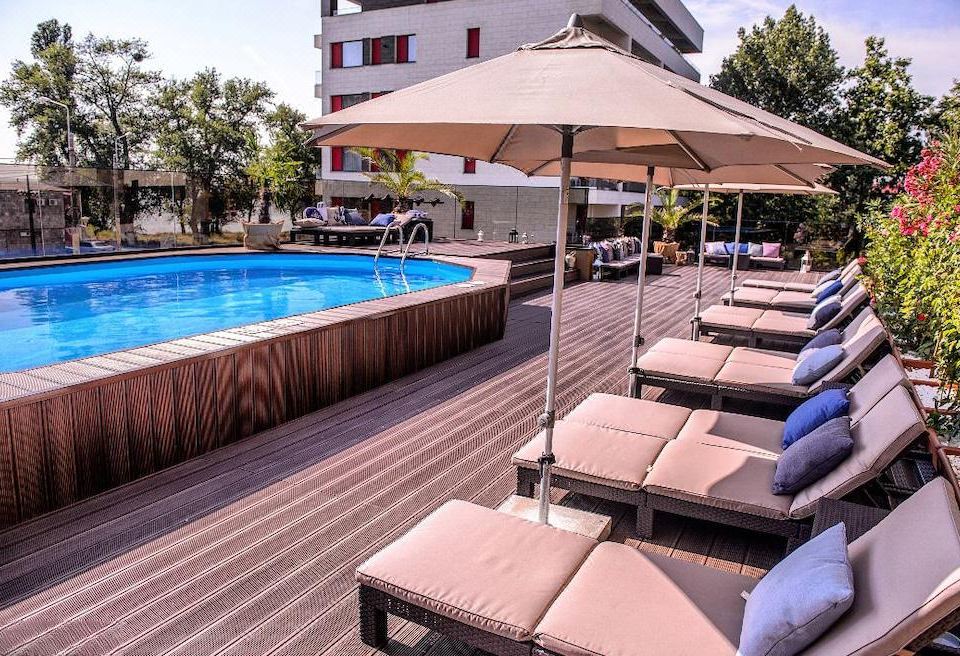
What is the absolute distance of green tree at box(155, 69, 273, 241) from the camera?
1297 inches

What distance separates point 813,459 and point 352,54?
92.0ft

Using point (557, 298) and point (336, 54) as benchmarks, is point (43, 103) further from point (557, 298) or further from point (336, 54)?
point (557, 298)

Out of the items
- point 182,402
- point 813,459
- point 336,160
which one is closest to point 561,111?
point 813,459

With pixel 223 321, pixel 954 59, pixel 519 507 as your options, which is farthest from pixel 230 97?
pixel 519 507

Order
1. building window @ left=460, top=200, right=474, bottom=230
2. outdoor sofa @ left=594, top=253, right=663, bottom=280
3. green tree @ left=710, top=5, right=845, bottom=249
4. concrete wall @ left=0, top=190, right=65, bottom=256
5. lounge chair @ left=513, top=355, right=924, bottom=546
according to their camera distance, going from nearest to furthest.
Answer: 1. lounge chair @ left=513, top=355, right=924, bottom=546
2. concrete wall @ left=0, top=190, right=65, bottom=256
3. outdoor sofa @ left=594, top=253, right=663, bottom=280
4. green tree @ left=710, top=5, right=845, bottom=249
5. building window @ left=460, top=200, right=474, bottom=230

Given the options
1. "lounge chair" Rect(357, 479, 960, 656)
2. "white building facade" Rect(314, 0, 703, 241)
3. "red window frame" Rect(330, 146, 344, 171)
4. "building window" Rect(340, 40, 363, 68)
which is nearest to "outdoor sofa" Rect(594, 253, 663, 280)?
"white building facade" Rect(314, 0, 703, 241)

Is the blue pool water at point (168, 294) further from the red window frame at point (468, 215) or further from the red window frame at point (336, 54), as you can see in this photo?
the red window frame at point (336, 54)

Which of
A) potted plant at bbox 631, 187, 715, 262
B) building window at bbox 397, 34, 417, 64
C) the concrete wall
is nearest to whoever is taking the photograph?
the concrete wall

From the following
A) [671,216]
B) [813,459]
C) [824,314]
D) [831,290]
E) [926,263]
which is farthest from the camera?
[671,216]

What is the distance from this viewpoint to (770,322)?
7836 mm

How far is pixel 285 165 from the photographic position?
1925cm

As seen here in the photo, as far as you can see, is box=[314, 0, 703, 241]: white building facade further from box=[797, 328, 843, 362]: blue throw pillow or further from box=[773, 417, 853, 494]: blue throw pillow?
box=[773, 417, 853, 494]: blue throw pillow

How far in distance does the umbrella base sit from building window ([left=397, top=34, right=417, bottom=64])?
2523 cm

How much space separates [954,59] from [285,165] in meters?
17.1
